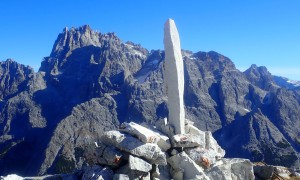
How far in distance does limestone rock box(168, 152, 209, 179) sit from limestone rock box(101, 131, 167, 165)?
2.77 feet

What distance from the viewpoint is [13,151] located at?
17138 centimetres

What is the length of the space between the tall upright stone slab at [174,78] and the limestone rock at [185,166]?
2416 millimetres

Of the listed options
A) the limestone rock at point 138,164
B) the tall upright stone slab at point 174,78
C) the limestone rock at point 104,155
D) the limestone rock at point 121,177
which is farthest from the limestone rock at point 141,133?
the tall upright stone slab at point 174,78

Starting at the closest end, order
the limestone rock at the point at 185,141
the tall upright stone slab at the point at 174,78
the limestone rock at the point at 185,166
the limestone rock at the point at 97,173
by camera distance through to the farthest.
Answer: the limestone rock at the point at 97,173, the limestone rock at the point at 185,166, the limestone rock at the point at 185,141, the tall upright stone slab at the point at 174,78

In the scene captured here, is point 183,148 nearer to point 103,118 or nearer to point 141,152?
point 141,152

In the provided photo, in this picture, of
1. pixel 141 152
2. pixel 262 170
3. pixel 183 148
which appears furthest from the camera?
pixel 262 170

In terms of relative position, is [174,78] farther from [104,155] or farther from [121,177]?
[121,177]

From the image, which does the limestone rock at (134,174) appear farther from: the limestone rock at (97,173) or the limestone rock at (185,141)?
the limestone rock at (185,141)

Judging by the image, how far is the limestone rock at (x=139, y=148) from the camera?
18547 mm

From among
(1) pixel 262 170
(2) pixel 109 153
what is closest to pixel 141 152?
(2) pixel 109 153

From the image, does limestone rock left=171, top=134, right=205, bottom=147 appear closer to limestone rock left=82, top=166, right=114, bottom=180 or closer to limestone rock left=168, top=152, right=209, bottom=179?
limestone rock left=168, top=152, right=209, bottom=179

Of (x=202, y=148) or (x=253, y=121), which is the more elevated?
(x=253, y=121)

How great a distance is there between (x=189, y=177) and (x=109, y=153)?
12.6 feet

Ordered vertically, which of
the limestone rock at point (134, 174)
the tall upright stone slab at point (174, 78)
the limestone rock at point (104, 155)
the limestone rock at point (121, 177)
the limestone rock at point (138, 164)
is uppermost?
the tall upright stone slab at point (174, 78)
